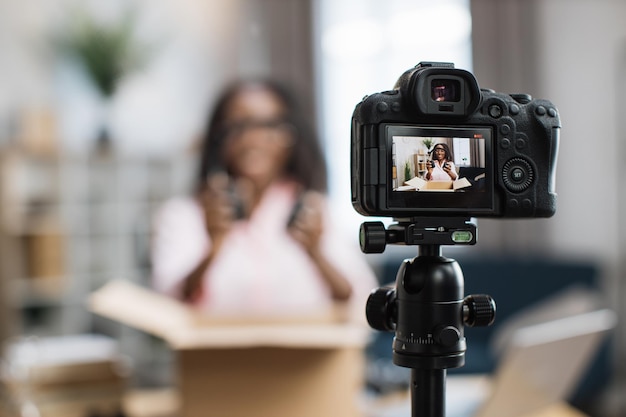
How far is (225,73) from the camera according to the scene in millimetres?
3924

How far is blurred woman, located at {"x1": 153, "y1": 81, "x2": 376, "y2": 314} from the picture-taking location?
6.52 feet

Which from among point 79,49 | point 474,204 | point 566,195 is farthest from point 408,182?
point 79,49

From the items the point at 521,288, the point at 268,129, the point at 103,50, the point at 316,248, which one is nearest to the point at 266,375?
the point at 316,248

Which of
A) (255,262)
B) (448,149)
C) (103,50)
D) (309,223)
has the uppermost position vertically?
(103,50)

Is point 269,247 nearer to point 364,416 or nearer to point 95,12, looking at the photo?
point 364,416

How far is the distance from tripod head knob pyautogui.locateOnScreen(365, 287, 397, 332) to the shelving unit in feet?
8.79

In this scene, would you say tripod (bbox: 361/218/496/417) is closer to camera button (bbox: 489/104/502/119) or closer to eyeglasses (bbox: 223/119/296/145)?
camera button (bbox: 489/104/502/119)

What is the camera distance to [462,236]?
70cm

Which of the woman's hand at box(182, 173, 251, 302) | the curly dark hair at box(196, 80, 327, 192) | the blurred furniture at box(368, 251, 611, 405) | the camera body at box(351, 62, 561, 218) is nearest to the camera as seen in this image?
the camera body at box(351, 62, 561, 218)

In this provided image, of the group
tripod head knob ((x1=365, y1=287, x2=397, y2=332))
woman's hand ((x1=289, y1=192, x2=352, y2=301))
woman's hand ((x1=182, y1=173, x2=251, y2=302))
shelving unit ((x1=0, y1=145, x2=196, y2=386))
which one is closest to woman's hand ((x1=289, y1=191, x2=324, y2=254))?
woman's hand ((x1=289, y1=192, x2=352, y2=301))

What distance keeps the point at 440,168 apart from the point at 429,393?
0.72 feet

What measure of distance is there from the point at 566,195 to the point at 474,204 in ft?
8.86

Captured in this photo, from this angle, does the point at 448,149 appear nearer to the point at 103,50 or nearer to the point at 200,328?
the point at 200,328

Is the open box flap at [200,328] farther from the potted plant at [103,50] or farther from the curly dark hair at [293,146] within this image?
the potted plant at [103,50]
